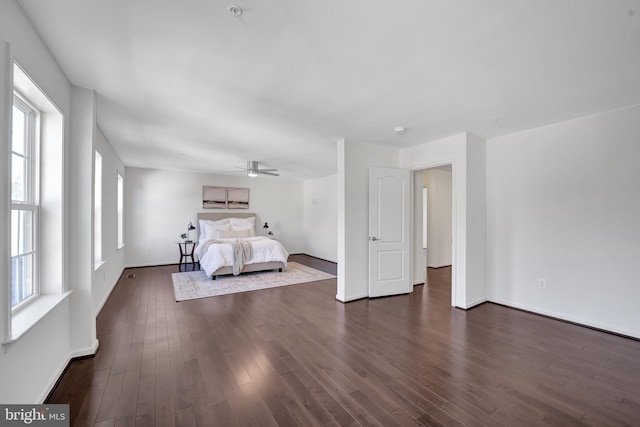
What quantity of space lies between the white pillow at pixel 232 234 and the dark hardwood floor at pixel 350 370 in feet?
10.7

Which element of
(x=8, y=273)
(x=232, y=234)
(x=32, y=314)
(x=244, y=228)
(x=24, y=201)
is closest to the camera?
(x=8, y=273)

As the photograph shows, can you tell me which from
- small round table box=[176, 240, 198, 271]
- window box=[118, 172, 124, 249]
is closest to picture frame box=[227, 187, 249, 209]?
small round table box=[176, 240, 198, 271]

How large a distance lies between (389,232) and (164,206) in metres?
5.75

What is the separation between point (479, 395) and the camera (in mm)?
1917

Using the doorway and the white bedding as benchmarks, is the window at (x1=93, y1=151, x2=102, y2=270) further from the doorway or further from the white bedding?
the doorway

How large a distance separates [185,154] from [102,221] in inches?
73.7

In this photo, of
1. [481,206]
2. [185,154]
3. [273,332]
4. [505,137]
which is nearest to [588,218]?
[481,206]

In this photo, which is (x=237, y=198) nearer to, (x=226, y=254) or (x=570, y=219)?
(x=226, y=254)

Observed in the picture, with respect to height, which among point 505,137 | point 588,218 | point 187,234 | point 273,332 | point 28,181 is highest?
point 505,137

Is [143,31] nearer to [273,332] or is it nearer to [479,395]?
[273,332]

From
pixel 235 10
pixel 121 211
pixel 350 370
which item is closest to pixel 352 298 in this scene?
pixel 350 370

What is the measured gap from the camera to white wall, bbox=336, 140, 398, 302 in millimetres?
4027

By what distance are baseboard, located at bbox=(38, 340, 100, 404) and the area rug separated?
5.55 ft

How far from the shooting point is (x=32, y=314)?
1.81 m
